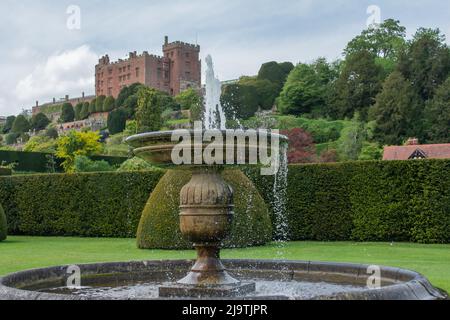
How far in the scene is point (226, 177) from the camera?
15.6m

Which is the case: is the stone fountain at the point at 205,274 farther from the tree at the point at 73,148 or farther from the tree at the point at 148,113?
the tree at the point at 148,113

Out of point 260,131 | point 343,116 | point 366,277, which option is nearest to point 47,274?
point 260,131

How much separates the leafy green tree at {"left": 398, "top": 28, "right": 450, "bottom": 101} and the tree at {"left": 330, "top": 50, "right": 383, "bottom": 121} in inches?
143

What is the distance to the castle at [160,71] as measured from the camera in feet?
342

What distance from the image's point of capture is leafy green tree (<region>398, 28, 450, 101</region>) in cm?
5228

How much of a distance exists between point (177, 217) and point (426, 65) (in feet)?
141

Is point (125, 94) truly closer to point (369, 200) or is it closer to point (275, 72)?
point (275, 72)

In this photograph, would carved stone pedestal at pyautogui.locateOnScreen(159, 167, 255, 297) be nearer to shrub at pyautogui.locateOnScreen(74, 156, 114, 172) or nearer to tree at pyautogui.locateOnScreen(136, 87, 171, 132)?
shrub at pyautogui.locateOnScreen(74, 156, 114, 172)

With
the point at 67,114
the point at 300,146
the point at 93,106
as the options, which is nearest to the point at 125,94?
the point at 93,106

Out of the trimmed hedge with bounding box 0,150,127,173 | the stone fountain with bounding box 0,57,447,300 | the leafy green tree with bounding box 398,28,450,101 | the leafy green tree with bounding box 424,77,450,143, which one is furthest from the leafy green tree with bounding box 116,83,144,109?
the stone fountain with bounding box 0,57,447,300

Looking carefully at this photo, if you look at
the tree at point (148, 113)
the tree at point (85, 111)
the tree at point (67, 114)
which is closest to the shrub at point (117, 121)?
the tree at point (85, 111)

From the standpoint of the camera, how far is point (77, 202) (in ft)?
70.8
